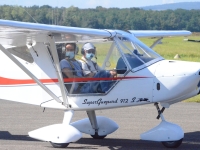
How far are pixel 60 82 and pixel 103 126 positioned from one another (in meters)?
1.45

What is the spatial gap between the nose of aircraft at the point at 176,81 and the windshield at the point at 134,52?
0.35 metres

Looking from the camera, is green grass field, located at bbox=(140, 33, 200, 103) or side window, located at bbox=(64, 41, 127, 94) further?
green grass field, located at bbox=(140, 33, 200, 103)

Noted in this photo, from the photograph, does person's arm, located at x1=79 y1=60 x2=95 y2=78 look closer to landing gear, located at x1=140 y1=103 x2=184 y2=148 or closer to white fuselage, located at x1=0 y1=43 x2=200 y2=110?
white fuselage, located at x1=0 y1=43 x2=200 y2=110

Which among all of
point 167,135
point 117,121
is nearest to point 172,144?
point 167,135

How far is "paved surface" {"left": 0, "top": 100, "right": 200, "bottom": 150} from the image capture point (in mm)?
8430

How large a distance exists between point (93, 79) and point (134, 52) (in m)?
0.80

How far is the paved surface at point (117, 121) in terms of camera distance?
8.43 meters

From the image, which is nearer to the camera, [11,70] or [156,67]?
[156,67]

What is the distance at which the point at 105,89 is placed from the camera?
816 cm

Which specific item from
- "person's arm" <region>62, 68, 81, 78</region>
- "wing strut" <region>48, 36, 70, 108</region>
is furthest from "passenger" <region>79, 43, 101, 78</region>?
"wing strut" <region>48, 36, 70, 108</region>

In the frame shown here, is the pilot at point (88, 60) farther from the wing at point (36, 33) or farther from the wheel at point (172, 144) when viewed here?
the wheel at point (172, 144)

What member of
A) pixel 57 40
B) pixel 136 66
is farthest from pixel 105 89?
pixel 57 40

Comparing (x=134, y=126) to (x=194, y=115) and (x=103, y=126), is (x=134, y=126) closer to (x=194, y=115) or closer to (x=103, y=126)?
(x=103, y=126)

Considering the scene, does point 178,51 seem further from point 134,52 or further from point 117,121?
point 134,52
